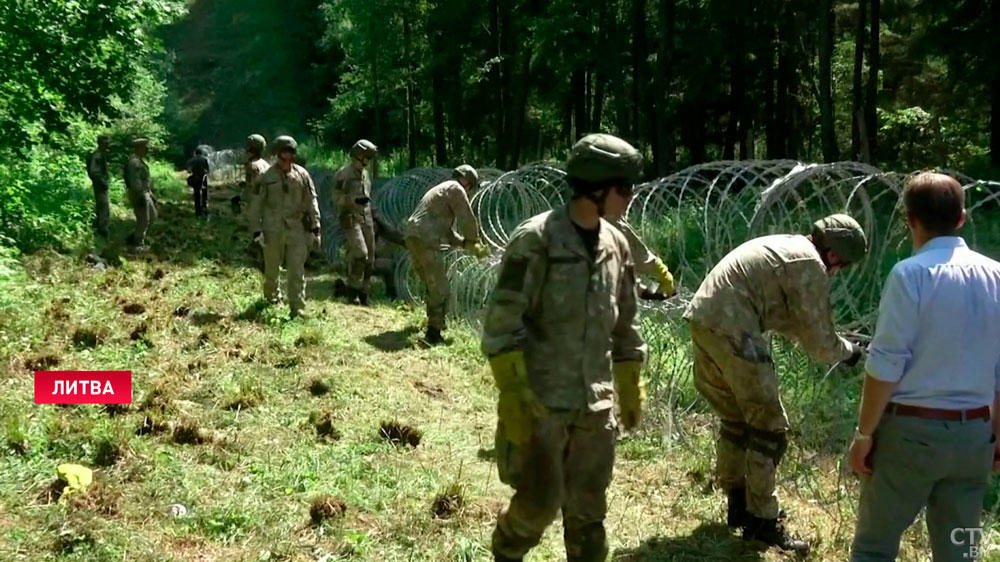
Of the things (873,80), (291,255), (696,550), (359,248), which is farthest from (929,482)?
(873,80)

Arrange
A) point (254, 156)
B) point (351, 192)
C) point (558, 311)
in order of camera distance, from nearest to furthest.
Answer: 1. point (558, 311)
2. point (351, 192)
3. point (254, 156)

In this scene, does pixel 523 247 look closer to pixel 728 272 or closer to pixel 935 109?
pixel 728 272

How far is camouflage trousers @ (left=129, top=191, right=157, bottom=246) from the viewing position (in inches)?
577

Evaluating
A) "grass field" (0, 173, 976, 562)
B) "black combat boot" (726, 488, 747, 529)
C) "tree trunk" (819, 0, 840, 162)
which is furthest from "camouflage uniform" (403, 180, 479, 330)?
"tree trunk" (819, 0, 840, 162)

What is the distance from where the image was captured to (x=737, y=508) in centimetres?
521

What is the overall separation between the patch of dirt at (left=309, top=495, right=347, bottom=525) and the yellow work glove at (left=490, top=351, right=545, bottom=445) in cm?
176

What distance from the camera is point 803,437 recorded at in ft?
21.3

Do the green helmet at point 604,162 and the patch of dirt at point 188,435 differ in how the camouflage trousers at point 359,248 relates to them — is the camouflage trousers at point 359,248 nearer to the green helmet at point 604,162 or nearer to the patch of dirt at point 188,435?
the patch of dirt at point 188,435

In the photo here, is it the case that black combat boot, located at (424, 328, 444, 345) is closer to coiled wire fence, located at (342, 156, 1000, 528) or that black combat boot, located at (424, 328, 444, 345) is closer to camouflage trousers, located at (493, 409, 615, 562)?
coiled wire fence, located at (342, 156, 1000, 528)

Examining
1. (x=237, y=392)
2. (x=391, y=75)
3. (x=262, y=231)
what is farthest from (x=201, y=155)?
(x=237, y=392)

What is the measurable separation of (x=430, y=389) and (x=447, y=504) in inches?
117

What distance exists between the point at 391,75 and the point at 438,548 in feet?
89.1

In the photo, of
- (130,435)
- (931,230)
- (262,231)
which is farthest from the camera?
(262,231)

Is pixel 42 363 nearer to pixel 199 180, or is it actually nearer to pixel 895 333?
pixel 895 333
